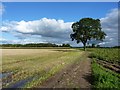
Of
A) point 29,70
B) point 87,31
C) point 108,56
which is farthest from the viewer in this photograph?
point 87,31

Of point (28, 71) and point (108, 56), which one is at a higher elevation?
point (108, 56)

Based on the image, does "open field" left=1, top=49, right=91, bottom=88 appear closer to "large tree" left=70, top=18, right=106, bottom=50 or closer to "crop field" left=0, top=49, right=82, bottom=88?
"crop field" left=0, top=49, right=82, bottom=88

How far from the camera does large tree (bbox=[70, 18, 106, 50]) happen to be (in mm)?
94000

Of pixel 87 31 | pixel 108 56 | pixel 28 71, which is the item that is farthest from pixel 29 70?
pixel 87 31

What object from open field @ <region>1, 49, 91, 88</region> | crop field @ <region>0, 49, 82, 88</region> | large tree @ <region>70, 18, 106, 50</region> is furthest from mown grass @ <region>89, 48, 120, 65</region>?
large tree @ <region>70, 18, 106, 50</region>

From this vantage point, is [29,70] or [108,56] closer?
[29,70]

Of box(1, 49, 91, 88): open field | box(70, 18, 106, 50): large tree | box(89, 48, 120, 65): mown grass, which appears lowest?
box(1, 49, 91, 88): open field

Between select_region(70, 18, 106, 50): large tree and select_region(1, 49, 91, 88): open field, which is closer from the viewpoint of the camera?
select_region(1, 49, 91, 88): open field

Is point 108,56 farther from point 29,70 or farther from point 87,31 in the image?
point 87,31

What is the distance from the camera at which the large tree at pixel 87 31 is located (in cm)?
9400

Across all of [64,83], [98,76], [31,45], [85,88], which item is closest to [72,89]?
[85,88]

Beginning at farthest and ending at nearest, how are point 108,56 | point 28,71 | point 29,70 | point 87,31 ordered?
point 87,31 < point 108,56 < point 29,70 < point 28,71

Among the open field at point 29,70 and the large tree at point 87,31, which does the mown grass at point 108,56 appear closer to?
the open field at point 29,70

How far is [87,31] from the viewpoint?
94.4 meters
